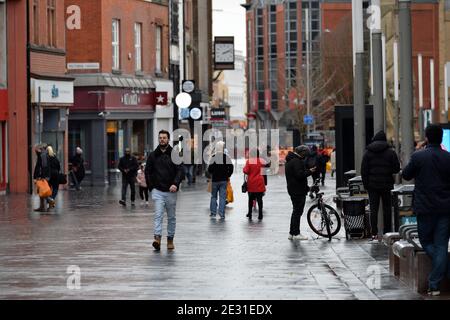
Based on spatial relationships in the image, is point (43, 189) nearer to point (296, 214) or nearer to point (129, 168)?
point (129, 168)

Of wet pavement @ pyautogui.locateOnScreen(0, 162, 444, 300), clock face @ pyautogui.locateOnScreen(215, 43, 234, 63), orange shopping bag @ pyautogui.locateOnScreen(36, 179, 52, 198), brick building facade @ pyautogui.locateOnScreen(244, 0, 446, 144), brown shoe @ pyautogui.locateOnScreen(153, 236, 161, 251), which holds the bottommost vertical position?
wet pavement @ pyautogui.locateOnScreen(0, 162, 444, 300)

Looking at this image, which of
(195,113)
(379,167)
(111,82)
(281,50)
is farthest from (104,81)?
(281,50)

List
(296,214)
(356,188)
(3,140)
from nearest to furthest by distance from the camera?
(296,214) < (356,188) < (3,140)

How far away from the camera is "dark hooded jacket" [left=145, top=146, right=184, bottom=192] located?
2228 cm

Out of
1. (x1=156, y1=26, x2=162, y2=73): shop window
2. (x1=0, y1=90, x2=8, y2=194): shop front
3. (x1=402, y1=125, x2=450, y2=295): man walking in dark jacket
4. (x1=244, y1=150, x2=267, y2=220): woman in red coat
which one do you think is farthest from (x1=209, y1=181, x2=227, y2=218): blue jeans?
(x1=156, y1=26, x2=162, y2=73): shop window

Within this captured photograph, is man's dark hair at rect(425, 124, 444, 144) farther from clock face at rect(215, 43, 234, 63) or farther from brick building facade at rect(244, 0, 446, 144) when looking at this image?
brick building facade at rect(244, 0, 446, 144)

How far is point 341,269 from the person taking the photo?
62.3 feet

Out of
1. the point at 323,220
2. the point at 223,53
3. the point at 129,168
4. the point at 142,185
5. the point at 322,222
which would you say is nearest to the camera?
the point at 323,220

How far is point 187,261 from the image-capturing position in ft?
66.0

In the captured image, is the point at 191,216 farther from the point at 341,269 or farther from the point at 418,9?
the point at 418,9

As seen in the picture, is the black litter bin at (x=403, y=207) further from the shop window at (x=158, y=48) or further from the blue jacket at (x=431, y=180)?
the shop window at (x=158, y=48)

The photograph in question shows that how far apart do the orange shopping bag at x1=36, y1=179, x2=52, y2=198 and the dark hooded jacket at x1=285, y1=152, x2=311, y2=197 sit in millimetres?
11951

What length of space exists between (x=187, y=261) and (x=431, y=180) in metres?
5.76
